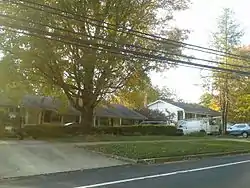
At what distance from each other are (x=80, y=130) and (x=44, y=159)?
13204 mm

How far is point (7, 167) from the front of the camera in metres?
15.3

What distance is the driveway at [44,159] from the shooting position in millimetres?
15211

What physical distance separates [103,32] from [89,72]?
270cm

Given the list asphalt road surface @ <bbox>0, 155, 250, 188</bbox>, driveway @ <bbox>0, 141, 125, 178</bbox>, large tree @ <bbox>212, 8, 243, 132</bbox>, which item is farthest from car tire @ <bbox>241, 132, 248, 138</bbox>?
asphalt road surface @ <bbox>0, 155, 250, 188</bbox>

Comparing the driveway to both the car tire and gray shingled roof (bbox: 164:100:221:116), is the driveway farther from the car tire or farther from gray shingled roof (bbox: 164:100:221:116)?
gray shingled roof (bbox: 164:100:221:116)

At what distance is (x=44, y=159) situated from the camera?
57.5 ft

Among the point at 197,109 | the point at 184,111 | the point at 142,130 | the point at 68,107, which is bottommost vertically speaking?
the point at 142,130

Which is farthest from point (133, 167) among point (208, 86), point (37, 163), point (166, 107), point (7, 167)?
point (166, 107)

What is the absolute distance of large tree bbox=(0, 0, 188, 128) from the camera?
80.5ft

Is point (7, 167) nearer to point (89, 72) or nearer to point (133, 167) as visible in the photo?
point (133, 167)

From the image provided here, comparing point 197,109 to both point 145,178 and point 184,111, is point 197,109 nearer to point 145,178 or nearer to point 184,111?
point 184,111

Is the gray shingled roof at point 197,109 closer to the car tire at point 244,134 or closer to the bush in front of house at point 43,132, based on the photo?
the car tire at point 244,134

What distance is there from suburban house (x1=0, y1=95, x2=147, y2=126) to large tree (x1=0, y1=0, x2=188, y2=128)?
7.00m

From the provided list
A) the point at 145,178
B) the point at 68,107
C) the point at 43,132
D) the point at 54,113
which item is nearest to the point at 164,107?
the point at 54,113
